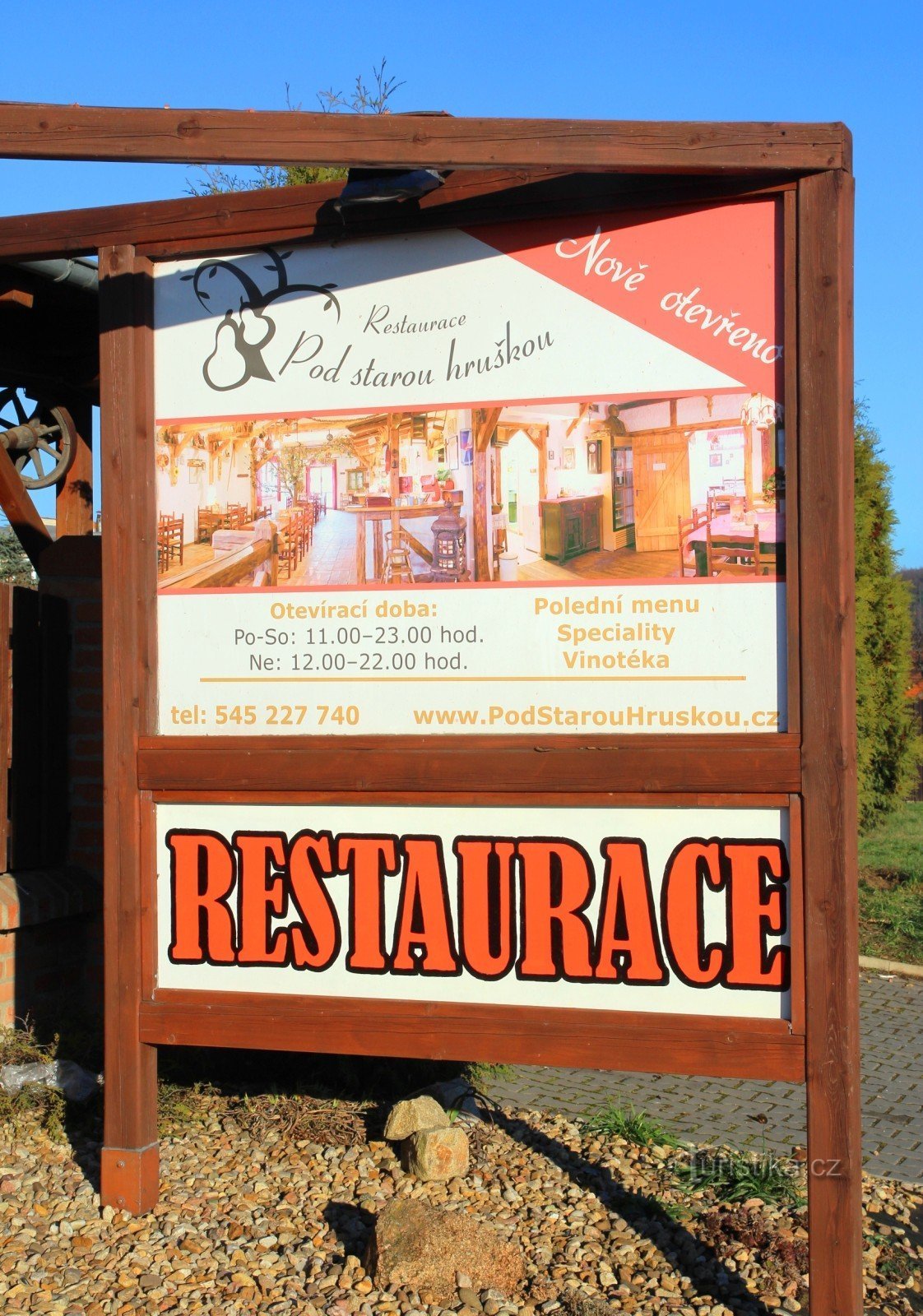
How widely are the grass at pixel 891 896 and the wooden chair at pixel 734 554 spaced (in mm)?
5432

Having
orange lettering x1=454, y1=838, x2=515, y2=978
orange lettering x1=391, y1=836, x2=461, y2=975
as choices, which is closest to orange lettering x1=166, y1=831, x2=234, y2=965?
orange lettering x1=391, y1=836, x2=461, y2=975

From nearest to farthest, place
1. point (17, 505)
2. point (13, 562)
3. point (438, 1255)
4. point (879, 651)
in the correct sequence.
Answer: point (438, 1255)
point (17, 505)
point (879, 651)
point (13, 562)

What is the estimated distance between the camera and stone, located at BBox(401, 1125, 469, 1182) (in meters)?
4.15

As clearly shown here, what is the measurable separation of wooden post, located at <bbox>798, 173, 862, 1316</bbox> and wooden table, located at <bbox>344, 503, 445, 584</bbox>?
1153 mm

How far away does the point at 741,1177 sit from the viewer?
4195 millimetres

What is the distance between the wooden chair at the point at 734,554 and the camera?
11.6ft

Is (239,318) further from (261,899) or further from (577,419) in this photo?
(261,899)

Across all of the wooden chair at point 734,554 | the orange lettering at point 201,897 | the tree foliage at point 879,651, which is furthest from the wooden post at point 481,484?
the tree foliage at point 879,651

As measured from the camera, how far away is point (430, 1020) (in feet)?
12.3

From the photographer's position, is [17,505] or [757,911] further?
[17,505]

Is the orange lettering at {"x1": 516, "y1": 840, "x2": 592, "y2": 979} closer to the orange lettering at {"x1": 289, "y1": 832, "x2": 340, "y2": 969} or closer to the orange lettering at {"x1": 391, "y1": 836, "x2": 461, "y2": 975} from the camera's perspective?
the orange lettering at {"x1": 391, "y1": 836, "x2": 461, "y2": 975}

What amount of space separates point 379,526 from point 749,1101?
325cm

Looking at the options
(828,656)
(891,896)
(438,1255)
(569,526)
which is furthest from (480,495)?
(891,896)

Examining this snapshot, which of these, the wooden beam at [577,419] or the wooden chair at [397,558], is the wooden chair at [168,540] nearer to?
the wooden chair at [397,558]
